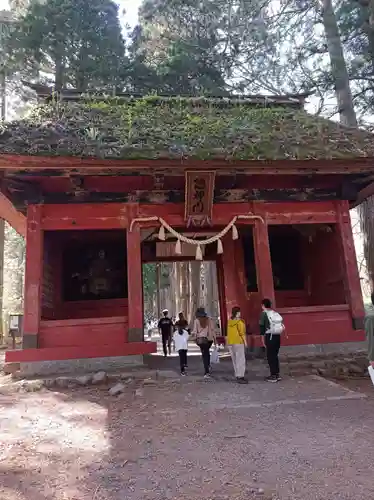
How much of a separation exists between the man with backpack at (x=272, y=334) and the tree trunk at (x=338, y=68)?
8816mm

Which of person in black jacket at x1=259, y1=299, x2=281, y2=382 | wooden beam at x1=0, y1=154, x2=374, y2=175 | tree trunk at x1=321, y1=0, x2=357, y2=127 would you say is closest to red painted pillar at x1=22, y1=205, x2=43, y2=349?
wooden beam at x1=0, y1=154, x2=374, y2=175

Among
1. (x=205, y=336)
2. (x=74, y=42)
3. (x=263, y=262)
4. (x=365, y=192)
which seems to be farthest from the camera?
(x=74, y=42)

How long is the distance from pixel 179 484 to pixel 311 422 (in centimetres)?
229

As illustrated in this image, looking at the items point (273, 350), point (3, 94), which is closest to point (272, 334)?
point (273, 350)

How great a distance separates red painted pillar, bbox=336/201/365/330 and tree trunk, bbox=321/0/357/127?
524 cm

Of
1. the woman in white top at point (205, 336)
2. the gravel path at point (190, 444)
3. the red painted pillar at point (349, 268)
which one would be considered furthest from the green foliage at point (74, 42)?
the gravel path at point (190, 444)

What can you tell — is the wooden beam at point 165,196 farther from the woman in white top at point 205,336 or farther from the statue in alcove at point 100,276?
the statue in alcove at point 100,276

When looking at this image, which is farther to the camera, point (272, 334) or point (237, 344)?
point (237, 344)

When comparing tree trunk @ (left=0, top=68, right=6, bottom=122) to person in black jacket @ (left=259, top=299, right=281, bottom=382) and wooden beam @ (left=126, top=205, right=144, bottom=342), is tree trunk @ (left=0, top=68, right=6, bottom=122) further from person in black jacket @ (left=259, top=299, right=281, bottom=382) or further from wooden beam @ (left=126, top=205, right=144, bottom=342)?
person in black jacket @ (left=259, top=299, right=281, bottom=382)

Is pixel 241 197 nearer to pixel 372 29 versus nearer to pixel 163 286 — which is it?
pixel 372 29

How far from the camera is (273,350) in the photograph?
23.9ft

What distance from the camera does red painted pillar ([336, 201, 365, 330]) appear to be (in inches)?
355

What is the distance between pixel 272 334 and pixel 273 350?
0.98ft

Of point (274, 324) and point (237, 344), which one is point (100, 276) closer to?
point (237, 344)
